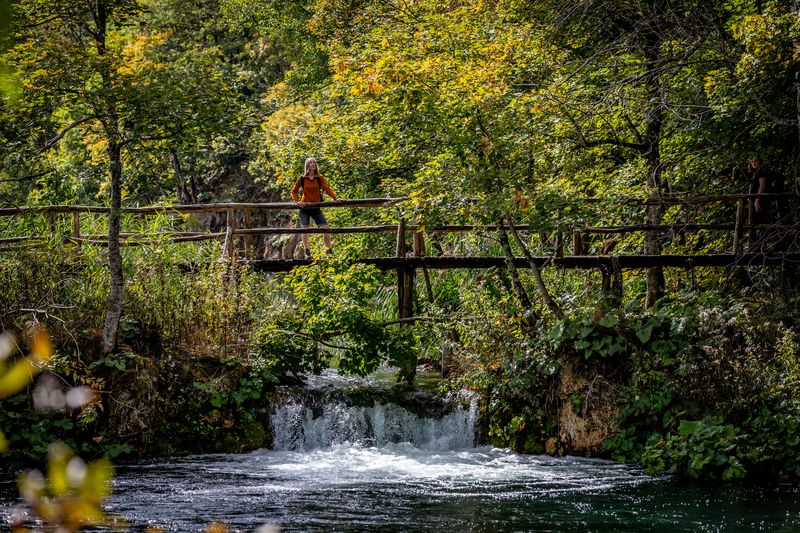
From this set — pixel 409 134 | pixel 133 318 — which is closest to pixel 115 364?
pixel 133 318

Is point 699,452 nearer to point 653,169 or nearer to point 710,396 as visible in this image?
point 710,396

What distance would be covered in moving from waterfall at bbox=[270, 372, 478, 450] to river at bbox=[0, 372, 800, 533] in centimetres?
1

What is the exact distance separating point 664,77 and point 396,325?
202 inches

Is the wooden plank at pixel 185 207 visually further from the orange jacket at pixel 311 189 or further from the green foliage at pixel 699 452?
the green foliage at pixel 699 452

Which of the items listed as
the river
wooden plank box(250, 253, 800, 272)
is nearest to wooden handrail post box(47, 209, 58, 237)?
wooden plank box(250, 253, 800, 272)

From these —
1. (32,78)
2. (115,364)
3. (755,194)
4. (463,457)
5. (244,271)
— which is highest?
(32,78)

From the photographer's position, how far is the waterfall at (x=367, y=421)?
12328mm

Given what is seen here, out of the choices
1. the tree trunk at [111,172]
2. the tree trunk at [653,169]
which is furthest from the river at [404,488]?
the tree trunk at [653,169]

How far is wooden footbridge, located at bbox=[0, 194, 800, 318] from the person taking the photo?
1300 centimetres

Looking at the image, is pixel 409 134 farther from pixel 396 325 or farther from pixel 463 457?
pixel 463 457

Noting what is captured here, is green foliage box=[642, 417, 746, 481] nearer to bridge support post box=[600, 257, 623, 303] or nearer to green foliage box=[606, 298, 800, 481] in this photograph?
green foliage box=[606, 298, 800, 481]

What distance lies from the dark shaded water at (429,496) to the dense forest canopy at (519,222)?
0.79 meters

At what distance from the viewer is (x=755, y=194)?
13.3m

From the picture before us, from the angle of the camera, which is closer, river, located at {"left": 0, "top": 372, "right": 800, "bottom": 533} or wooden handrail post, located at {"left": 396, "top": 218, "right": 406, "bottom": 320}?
river, located at {"left": 0, "top": 372, "right": 800, "bottom": 533}
